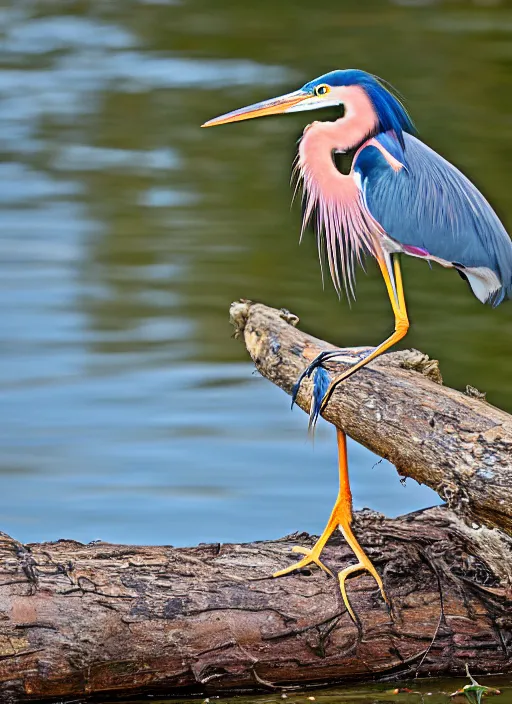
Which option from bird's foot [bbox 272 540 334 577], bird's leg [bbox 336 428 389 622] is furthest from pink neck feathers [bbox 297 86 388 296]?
bird's foot [bbox 272 540 334 577]

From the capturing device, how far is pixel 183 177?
6.90 metres

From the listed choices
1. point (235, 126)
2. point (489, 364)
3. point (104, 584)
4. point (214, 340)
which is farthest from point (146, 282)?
point (104, 584)

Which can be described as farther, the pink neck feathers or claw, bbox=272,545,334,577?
claw, bbox=272,545,334,577

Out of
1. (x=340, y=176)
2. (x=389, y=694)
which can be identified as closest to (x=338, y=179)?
(x=340, y=176)

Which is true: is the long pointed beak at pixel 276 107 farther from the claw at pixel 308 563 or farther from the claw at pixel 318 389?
the claw at pixel 308 563

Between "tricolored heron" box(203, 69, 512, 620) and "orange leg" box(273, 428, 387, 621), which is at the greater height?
"tricolored heron" box(203, 69, 512, 620)

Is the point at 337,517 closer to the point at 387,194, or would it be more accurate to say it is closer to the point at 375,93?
the point at 387,194

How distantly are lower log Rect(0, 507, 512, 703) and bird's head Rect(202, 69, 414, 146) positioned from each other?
0.80 m

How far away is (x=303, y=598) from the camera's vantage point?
236cm

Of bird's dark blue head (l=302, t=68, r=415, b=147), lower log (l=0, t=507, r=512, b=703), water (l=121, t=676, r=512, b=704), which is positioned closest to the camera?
bird's dark blue head (l=302, t=68, r=415, b=147)

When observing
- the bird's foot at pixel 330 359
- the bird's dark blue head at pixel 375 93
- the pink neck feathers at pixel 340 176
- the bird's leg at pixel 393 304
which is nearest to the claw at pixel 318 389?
the bird's foot at pixel 330 359

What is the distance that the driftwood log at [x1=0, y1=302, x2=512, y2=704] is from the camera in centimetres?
223

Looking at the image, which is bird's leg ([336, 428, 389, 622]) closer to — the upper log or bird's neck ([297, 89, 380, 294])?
the upper log

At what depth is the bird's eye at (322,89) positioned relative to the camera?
7.16 ft
